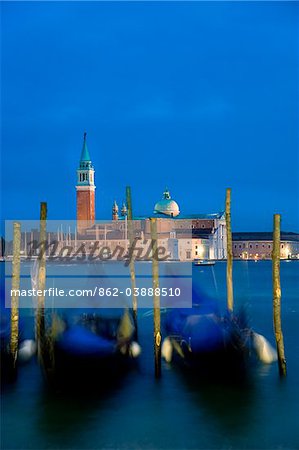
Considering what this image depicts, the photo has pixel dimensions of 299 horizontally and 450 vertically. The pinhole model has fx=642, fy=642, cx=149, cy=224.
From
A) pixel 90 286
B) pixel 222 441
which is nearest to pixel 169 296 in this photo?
pixel 90 286

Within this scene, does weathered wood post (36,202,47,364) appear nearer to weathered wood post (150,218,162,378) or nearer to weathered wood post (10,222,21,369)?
weathered wood post (10,222,21,369)

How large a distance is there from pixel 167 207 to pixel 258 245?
46.5 ft

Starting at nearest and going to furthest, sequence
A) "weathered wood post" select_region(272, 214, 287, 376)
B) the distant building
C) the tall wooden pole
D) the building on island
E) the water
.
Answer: the water
"weathered wood post" select_region(272, 214, 287, 376)
the tall wooden pole
the building on island
the distant building

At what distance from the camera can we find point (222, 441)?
5938 millimetres

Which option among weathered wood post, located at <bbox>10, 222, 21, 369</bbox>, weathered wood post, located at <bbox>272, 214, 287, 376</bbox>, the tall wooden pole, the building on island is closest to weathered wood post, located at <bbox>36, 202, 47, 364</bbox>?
A: weathered wood post, located at <bbox>10, 222, 21, 369</bbox>

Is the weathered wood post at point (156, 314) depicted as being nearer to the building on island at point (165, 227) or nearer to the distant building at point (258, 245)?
the building on island at point (165, 227)

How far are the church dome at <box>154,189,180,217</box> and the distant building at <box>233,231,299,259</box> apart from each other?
10754mm

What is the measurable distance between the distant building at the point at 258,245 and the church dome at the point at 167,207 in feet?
35.3

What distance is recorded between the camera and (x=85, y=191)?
→ 2689 inches

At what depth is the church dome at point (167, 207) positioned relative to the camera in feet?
247

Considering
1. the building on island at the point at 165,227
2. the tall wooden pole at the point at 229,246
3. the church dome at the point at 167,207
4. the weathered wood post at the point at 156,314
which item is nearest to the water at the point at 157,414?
the weathered wood post at the point at 156,314

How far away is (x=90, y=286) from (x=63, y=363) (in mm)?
4709

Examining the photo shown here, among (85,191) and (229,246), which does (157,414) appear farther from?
(85,191)

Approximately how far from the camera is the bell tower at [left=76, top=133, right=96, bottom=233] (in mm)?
67625
